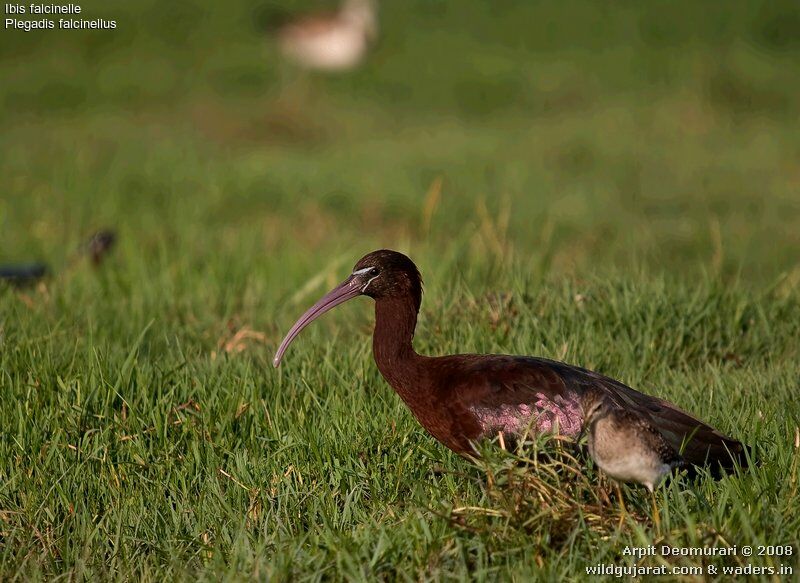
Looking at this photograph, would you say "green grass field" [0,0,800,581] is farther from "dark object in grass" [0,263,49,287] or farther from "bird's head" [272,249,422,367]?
"bird's head" [272,249,422,367]

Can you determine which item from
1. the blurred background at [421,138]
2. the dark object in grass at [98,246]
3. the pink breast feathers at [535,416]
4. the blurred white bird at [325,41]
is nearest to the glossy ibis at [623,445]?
the pink breast feathers at [535,416]

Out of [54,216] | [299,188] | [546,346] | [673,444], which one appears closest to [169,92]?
[299,188]

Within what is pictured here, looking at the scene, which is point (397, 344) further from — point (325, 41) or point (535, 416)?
point (325, 41)

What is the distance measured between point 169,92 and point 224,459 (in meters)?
12.0

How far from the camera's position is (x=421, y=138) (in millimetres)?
13477

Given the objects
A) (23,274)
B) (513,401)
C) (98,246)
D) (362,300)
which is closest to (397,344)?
(513,401)

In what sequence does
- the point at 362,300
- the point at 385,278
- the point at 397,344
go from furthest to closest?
the point at 362,300 < the point at 385,278 < the point at 397,344

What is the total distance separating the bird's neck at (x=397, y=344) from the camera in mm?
4023

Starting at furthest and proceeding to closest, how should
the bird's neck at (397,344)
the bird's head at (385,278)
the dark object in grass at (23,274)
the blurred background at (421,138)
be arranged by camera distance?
1. the blurred background at (421,138)
2. the dark object in grass at (23,274)
3. the bird's head at (385,278)
4. the bird's neck at (397,344)

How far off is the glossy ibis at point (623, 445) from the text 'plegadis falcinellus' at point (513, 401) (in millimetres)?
84

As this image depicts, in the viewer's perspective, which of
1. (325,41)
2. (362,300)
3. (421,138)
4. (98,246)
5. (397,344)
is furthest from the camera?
(325,41)

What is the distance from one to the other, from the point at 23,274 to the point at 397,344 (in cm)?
343

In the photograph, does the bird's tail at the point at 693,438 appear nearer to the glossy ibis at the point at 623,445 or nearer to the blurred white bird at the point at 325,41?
the glossy ibis at the point at 623,445

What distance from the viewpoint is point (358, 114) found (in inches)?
587
